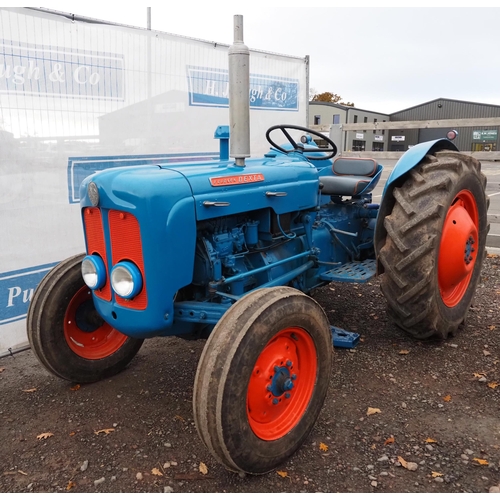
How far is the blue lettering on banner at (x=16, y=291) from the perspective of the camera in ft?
12.7

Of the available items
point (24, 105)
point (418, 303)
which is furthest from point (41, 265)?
point (418, 303)

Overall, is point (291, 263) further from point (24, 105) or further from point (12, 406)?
point (24, 105)

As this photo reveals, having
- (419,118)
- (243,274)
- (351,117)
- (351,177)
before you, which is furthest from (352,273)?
(419,118)

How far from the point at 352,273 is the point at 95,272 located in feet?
6.49

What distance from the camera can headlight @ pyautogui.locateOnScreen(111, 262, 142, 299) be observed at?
2447mm

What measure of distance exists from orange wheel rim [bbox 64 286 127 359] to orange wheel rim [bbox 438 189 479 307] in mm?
2291

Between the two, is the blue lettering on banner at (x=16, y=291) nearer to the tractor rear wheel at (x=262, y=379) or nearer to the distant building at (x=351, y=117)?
the tractor rear wheel at (x=262, y=379)

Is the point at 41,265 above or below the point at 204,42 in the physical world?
below

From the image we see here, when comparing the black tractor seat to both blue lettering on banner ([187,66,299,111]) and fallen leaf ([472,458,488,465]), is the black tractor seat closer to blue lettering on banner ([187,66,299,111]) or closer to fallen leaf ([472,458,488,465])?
blue lettering on banner ([187,66,299,111])

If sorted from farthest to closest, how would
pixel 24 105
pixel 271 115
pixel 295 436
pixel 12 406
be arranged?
pixel 271 115, pixel 24 105, pixel 12 406, pixel 295 436

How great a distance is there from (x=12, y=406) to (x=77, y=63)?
2742 mm

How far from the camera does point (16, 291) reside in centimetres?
393

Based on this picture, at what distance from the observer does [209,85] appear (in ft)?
17.1

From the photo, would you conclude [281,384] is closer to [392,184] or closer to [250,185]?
[250,185]
